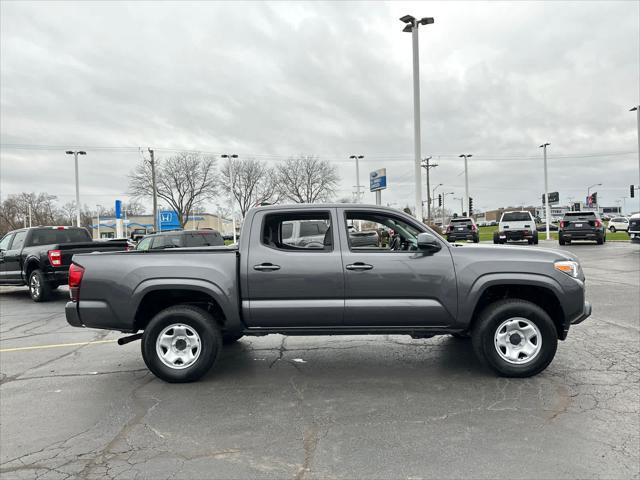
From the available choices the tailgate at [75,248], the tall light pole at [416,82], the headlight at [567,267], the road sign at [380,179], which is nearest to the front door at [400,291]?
the headlight at [567,267]

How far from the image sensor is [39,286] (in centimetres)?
1110

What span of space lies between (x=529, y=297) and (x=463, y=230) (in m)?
22.4

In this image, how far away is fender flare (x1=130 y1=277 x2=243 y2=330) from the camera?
465 centimetres

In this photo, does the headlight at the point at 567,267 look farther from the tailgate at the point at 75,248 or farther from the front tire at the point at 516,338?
the tailgate at the point at 75,248

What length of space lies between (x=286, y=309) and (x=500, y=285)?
2.24 meters

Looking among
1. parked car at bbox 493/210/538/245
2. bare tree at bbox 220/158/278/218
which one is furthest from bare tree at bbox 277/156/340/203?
parked car at bbox 493/210/538/245

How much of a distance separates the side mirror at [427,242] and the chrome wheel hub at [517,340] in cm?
104

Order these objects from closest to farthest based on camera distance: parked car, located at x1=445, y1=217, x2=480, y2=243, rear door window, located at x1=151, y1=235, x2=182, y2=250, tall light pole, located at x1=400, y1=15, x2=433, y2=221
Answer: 1. rear door window, located at x1=151, y1=235, x2=182, y2=250
2. tall light pole, located at x1=400, y1=15, x2=433, y2=221
3. parked car, located at x1=445, y1=217, x2=480, y2=243

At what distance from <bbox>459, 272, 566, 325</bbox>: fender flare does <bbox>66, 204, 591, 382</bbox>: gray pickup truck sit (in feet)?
0.03

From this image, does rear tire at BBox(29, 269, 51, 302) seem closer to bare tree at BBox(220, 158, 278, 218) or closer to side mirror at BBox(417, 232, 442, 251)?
side mirror at BBox(417, 232, 442, 251)

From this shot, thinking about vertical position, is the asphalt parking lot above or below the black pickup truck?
below

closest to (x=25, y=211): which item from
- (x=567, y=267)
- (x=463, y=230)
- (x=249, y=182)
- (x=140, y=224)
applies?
(x=140, y=224)

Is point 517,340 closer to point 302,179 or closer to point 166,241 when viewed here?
point 166,241

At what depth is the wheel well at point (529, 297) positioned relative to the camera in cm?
478
